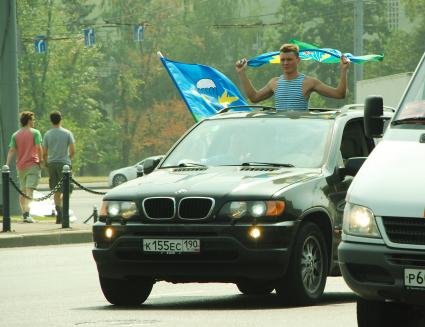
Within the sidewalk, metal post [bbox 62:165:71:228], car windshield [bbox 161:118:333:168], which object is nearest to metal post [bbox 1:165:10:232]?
the sidewalk

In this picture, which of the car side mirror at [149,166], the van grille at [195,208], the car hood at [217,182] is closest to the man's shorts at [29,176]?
the car side mirror at [149,166]

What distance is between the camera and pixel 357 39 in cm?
4519

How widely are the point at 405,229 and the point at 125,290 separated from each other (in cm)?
414

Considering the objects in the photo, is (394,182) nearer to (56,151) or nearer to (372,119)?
(372,119)

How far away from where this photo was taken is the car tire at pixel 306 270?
442 inches

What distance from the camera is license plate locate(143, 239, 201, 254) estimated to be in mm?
11102

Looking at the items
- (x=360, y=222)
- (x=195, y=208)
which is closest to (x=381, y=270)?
(x=360, y=222)

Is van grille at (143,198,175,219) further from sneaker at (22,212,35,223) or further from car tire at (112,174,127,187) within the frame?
car tire at (112,174,127,187)

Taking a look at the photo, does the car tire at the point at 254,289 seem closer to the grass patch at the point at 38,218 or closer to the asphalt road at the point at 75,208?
→ the grass patch at the point at 38,218

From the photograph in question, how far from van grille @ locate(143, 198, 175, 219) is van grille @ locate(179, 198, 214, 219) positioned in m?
0.08

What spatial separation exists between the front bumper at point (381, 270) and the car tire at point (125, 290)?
3.54 m

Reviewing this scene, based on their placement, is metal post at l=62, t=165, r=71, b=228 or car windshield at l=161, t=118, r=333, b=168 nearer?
car windshield at l=161, t=118, r=333, b=168

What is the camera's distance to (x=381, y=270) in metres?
8.19

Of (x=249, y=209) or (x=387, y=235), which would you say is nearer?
(x=387, y=235)
